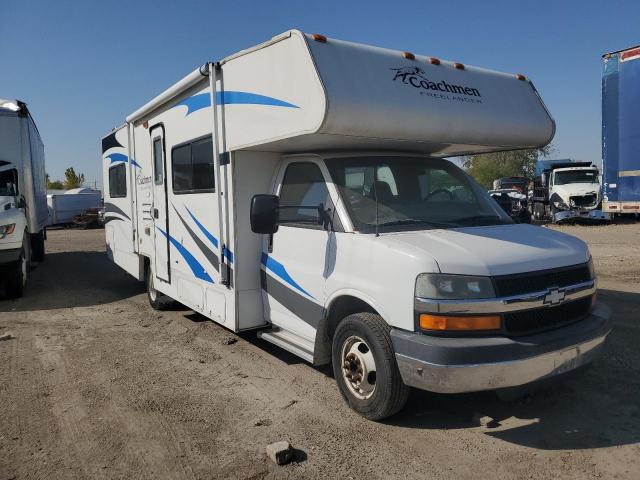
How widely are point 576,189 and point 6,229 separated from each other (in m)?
20.0

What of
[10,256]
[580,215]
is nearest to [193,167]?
[10,256]

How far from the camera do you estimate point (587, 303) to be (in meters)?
4.10

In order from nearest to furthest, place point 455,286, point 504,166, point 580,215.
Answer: point 455,286
point 580,215
point 504,166

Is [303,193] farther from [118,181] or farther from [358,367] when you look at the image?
[118,181]

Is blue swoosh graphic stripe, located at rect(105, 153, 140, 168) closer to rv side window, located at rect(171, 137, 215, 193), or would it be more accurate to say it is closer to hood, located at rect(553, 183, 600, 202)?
rv side window, located at rect(171, 137, 215, 193)

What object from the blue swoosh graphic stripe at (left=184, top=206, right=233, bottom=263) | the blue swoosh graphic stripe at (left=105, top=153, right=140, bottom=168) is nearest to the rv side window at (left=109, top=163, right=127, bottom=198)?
the blue swoosh graphic stripe at (left=105, top=153, right=140, bottom=168)

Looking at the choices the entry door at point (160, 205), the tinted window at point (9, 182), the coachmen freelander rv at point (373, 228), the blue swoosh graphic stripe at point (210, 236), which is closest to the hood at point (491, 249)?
the coachmen freelander rv at point (373, 228)

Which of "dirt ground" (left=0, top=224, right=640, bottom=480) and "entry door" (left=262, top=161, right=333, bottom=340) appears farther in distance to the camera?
"entry door" (left=262, top=161, right=333, bottom=340)

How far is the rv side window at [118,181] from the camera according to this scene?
8.81 meters

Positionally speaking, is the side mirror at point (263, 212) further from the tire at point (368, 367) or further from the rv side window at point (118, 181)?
the rv side window at point (118, 181)

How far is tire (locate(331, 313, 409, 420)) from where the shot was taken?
146 inches

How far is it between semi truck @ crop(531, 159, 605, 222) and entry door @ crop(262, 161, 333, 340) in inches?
716

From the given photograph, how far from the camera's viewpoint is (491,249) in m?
3.72

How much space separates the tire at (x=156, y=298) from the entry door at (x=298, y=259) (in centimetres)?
309
